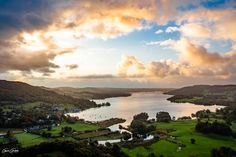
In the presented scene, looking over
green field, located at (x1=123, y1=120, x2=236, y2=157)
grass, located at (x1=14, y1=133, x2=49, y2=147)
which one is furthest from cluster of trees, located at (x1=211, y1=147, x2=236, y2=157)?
grass, located at (x1=14, y1=133, x2=49, y2=147)

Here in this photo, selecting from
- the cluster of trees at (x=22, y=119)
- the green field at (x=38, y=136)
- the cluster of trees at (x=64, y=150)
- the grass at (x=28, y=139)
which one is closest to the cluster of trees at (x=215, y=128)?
the green field at (x=38, y=136)

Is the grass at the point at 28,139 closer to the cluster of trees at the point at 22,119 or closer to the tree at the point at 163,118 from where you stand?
the cluster of trees at the point at 22,119

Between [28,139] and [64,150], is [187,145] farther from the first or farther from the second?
[28,139]

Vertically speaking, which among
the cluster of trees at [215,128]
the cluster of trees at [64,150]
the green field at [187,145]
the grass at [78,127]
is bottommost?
the green field at [187,145]

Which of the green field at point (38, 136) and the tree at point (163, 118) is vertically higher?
the tree at point (163, 118)

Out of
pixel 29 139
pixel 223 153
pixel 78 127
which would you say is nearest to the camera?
pixel 223 153

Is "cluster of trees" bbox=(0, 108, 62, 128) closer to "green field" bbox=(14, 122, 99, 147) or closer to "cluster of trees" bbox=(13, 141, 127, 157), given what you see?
"green field" bbox=(14, 122, 99, 147)

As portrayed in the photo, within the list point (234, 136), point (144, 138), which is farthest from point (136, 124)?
point (234, 136)

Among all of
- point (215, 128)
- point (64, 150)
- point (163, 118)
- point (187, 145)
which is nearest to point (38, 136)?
point (187, 145)
